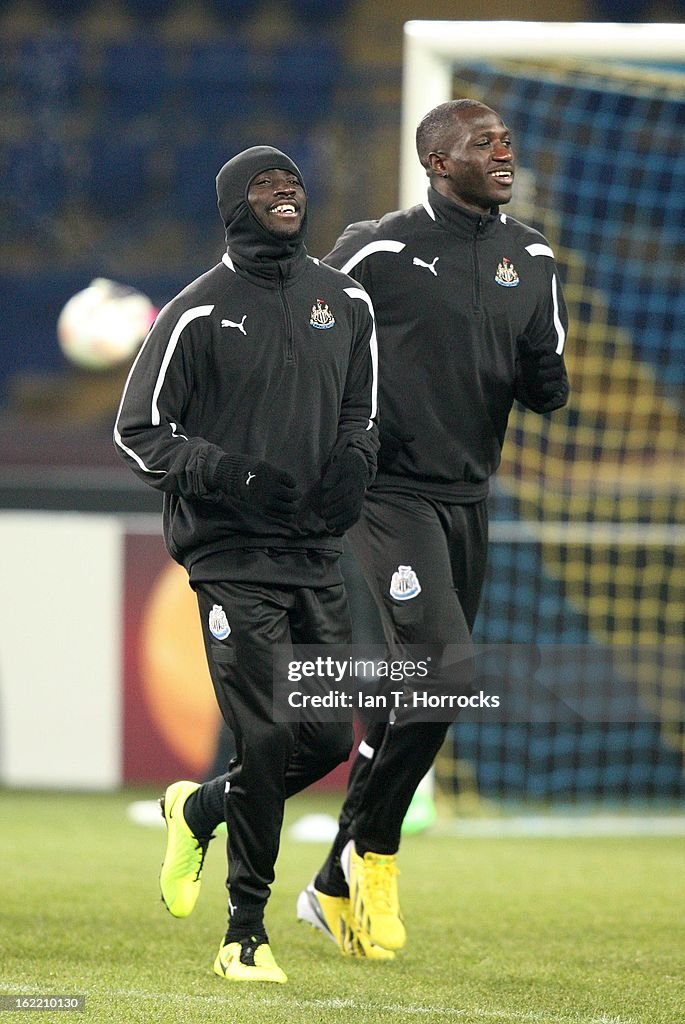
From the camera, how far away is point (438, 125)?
14.5 ft

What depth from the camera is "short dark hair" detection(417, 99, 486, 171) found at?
441 centimetres

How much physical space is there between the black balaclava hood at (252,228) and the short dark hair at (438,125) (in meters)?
0.61

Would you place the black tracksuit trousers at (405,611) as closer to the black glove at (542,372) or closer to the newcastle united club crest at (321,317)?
the black glove at (542,372)

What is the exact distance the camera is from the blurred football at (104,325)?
22.7ft

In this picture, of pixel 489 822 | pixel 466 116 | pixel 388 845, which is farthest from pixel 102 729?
pixel 466 116

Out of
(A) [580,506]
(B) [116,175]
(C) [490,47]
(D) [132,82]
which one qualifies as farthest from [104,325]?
(D) [132,82]

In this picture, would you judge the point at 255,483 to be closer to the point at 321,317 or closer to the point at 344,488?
the point at 344,488

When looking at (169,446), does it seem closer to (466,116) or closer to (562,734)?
(466,116)

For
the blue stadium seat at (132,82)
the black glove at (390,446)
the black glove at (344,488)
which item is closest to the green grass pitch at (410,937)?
the black glove at (344,488)

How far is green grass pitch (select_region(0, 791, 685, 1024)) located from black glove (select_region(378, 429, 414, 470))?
1290mm

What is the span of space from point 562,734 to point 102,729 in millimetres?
2219

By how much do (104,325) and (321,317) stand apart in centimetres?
313

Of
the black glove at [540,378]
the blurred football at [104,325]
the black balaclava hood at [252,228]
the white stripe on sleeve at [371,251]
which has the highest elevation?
the black balaclava hood at [252,228]

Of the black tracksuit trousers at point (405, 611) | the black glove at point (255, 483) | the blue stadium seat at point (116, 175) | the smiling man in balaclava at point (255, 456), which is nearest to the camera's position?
the black glove at point (255, 483)
